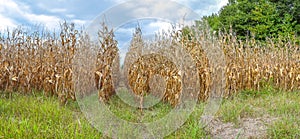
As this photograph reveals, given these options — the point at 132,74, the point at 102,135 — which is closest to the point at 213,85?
the point at 132,74

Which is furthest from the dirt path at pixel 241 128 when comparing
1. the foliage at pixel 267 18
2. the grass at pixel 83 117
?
the foliage at pixel 267 18

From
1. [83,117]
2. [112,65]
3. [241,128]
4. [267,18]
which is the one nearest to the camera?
[241,128]

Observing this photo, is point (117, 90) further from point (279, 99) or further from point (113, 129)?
point (279, 99)

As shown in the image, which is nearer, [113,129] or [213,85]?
[113,129]

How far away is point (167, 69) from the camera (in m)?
5.06

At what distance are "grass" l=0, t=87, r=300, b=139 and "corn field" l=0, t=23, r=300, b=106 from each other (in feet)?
1.07

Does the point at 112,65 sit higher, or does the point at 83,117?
the point at 112,65

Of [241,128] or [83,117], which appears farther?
[83,117]

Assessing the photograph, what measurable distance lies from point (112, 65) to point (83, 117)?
4.10 feet

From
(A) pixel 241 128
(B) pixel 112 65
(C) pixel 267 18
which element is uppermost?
(C) pixel 267 18

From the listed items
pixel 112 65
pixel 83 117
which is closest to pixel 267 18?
pixel 112 65

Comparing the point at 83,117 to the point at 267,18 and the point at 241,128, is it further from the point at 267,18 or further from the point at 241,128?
the point at 267,18

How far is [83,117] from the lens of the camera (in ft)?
13.1

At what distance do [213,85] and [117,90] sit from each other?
5.63 ft
